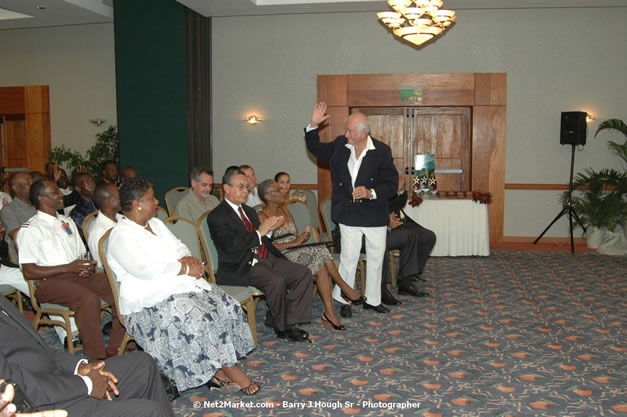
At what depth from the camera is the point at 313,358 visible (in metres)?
4.36

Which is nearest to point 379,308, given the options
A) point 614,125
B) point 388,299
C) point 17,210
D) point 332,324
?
point 388,299

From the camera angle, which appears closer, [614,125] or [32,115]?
[614,125]

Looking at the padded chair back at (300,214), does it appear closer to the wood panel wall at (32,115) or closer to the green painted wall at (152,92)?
the green painted wall at (152,92)

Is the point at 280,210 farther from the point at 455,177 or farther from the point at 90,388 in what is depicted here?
the point at 455,177

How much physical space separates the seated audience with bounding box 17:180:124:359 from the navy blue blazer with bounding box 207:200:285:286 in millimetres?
869

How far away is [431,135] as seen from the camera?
34.0 ft

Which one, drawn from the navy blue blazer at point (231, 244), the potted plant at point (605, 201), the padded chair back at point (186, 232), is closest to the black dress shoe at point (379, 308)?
the navy blue blazer at point (231, 244)

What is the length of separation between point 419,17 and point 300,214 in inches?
123

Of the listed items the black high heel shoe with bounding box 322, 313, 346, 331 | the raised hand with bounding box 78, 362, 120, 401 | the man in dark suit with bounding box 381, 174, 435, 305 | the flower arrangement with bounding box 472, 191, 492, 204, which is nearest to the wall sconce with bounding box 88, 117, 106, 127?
the man in dark suit with bounding box 381, 174, 435, 305

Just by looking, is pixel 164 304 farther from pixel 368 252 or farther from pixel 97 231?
pixel 368 252

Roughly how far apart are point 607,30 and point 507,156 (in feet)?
8.57

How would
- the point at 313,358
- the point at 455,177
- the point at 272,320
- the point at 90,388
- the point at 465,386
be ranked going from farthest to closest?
the point at 455,177 → the point at 272,320 → the point at 313,358 → the point at 465,386 → the point at 90,388

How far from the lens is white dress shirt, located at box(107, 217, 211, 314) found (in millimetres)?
3475

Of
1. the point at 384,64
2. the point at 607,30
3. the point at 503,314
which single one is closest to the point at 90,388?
the point at 503,314
